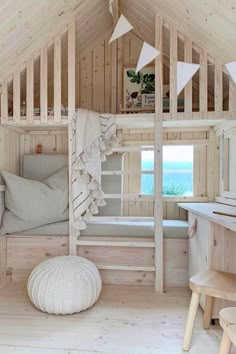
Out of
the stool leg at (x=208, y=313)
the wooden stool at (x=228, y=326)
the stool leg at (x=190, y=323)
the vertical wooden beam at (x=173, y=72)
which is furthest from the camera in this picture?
the vertical wooden beam at (x=173, y=72)

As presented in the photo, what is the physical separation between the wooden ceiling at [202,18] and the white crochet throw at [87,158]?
105cm

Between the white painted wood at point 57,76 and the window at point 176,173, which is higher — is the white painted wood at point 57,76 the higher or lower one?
the higher one

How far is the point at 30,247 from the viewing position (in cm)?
299

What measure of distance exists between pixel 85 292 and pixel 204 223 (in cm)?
105

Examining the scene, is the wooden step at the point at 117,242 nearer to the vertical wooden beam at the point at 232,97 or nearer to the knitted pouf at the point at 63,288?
the knitted pouf at the point at 63,288

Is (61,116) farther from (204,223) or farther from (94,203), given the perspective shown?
(204,223)

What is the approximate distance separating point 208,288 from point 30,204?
192 centimetres

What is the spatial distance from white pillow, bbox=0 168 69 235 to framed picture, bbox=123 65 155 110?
1311 mm

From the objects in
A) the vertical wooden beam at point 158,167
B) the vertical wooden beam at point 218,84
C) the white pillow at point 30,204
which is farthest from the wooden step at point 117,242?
the vertical wooden beam at point 218,84

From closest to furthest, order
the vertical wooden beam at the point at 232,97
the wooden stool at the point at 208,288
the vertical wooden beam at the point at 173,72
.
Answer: the wooden stool at the point at 208,288 < the vertical wooden beam at the point at 232,97 < the vertical wooden beam at the point at 173,72

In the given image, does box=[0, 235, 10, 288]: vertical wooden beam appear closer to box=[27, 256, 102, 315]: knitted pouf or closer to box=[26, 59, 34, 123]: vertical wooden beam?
box=[27, 256, 102, 315]: knitted pouf

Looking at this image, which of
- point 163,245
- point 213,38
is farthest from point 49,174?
point 213,38

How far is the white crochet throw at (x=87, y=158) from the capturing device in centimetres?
280

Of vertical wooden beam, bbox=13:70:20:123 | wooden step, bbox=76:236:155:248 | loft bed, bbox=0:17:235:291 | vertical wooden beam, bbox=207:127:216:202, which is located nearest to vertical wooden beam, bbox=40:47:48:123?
loft bed, bbox=0:17:235:291
